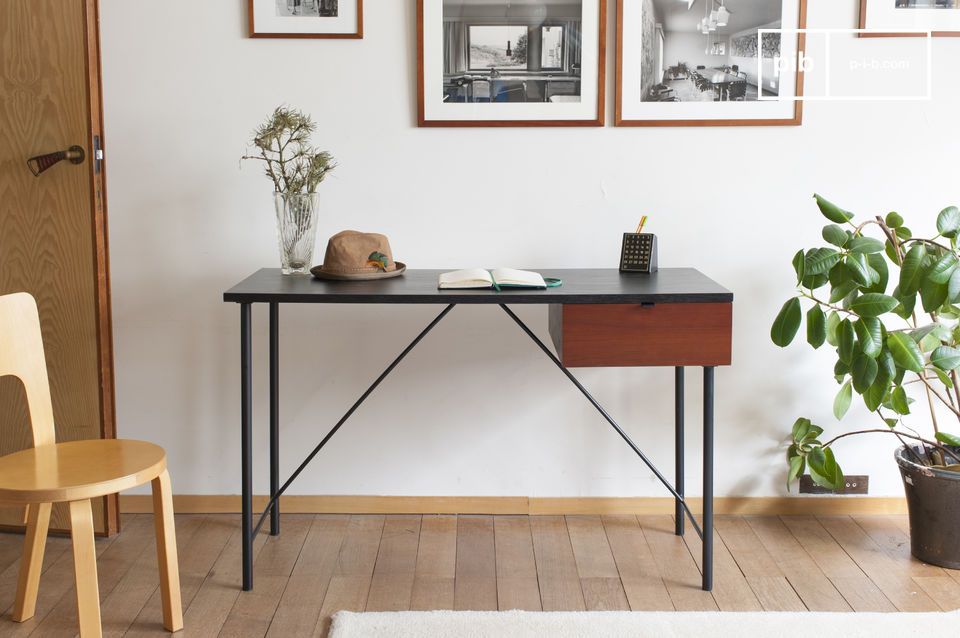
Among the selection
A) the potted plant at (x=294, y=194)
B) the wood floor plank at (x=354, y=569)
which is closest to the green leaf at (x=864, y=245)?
the potted plant at (x=294, y=194)

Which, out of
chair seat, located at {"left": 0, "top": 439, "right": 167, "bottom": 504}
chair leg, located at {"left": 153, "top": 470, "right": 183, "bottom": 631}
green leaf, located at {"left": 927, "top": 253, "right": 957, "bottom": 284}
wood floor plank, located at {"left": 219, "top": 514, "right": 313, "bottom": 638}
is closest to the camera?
chair seat, located at {"left": 0, "top": 439, "right": 167, "bottom": 504}

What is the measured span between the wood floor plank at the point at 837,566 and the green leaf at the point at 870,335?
24.1 inches

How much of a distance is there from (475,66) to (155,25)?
959mm

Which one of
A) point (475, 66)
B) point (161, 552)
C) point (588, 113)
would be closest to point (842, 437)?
point (588, 113)

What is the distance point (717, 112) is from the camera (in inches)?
112

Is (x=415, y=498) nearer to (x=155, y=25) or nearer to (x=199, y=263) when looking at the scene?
(x=199, y=263)

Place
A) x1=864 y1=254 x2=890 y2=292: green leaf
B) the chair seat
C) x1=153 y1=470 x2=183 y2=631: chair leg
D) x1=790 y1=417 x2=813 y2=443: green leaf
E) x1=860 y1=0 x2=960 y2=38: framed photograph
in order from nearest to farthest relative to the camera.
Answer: the chair seat, x1=153 y1=470 x2=183 y2=631: chair leg, x1=864 y1=254 x2=890 y2=292: green leaf, x1=860 y1=0 x2=960 y2=38: framed photograph, x1=790 y1=417 x2=813 y2=443: green leaf

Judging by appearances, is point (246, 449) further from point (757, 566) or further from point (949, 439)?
point (949, 439)

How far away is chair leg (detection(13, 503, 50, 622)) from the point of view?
227cm

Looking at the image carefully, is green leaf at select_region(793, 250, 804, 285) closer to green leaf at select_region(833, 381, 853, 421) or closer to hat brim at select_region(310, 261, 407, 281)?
green leaf at select_region(833, 381, 853, 421)

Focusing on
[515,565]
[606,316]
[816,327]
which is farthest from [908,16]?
[515,565]

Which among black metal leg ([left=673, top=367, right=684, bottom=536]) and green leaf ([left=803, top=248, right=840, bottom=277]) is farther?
black metal leg ([left=673, top=367, right=684, bottom=536])

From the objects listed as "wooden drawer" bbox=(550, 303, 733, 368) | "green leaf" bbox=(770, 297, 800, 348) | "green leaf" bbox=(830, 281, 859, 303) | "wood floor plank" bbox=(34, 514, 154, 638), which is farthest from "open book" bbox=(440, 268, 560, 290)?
"wood floor plank" bbox=(34, 514, 154, 638)

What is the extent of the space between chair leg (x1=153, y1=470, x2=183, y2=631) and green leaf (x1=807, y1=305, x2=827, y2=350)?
5.59 ft
